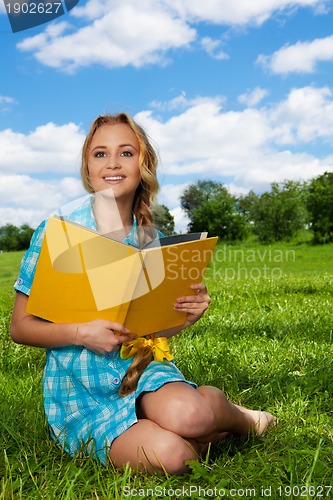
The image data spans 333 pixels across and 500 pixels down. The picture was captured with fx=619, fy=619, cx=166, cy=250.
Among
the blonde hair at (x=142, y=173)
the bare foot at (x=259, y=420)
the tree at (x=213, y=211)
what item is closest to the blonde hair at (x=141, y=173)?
the blonde hair at (x=142, y=173)

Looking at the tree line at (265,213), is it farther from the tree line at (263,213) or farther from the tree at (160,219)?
the tree at (160,219)

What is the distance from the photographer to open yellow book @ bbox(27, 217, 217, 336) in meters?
1.92

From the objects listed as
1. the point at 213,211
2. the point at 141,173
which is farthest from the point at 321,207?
the point at 141,173

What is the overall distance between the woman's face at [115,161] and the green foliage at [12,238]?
51.9 feet

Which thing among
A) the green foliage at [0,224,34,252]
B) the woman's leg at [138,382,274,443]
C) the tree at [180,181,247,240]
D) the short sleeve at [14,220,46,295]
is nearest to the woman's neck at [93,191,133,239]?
the short sleeve at [14,220,46,295]

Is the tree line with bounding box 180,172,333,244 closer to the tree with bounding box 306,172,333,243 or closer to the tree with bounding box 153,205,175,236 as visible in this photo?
the tree with bounding box 306,172,333,243

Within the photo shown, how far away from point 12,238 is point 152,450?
56.6ft

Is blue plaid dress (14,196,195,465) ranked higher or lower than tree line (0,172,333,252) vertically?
lower

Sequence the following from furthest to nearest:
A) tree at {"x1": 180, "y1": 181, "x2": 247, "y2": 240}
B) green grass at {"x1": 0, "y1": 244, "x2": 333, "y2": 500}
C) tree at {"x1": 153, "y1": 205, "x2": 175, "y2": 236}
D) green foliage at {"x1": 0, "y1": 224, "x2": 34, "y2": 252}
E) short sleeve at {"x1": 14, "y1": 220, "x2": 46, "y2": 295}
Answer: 1. tree at {"x1": 180, "y1": 181, "x2": 247, "y2": 240}
2. green foliage at {"x1": 0, "y1": 224, "x2": 34, "y2": 252}
3. tree at {"x1": 153, "y1": 205, "x2": 175, "y2": 236}
4. short sleeve at {"x1": 14, "y1": 220, "x2": 46, "y2": 295}
5. green grass at {"x1": 0, "y1": 244, "x2": 333, "y2": 500}

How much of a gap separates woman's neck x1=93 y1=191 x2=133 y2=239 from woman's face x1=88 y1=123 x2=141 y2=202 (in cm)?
3

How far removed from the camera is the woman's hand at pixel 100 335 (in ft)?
6.59

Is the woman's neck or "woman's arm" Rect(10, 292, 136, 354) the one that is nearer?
"woman's arm" Rect(10, 292, 136, 354)

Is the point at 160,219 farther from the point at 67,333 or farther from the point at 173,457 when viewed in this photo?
the point at 173,457

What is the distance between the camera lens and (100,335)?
2.01m
